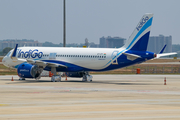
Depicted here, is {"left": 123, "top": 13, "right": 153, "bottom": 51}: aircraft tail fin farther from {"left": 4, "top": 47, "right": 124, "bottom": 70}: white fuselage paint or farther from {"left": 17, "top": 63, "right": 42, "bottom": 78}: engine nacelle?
{"left": 17, "top": 63, "right": 42, "bottom": 78}: engine nacelle

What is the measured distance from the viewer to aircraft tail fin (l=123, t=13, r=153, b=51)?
4494cm

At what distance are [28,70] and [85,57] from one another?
8010 millimetres

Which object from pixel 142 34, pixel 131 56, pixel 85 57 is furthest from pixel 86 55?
pixel 142 34

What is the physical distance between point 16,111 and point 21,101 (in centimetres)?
483

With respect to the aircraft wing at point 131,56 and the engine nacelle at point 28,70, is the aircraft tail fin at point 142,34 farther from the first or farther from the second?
the engine nacelle at point 28,70

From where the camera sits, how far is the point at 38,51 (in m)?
48.6

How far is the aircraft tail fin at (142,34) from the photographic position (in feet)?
147

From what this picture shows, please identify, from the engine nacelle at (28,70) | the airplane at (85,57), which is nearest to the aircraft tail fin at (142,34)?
the airplane at (85,57)

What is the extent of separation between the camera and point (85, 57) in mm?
46812

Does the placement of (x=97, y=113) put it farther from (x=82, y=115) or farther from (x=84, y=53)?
(x=84, y=53)

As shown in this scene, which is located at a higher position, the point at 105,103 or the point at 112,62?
the point at 112,62

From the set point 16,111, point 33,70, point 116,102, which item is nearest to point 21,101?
point 16,111

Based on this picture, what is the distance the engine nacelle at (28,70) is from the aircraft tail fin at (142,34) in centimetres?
1344

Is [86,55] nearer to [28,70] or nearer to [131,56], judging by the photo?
[131,56]
